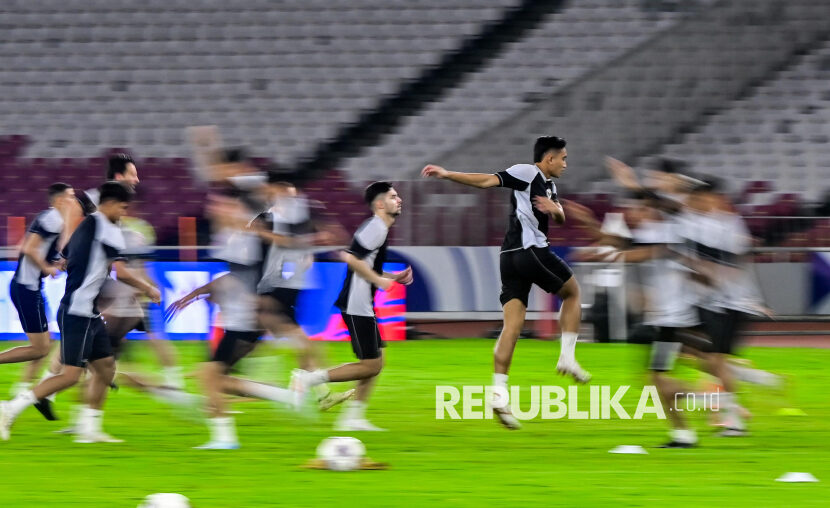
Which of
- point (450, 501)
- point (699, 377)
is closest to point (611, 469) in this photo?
point (450, 501)

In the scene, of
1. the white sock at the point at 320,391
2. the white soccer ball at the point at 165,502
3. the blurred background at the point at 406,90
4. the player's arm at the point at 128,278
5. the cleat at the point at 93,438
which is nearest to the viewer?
the white soccer ball at the point at 165,502

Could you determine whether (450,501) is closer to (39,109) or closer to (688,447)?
(688,447)

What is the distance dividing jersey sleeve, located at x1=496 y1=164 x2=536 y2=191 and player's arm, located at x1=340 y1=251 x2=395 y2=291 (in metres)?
1.13

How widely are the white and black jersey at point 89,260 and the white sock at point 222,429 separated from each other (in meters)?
1.08

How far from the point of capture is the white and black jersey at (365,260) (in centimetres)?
930

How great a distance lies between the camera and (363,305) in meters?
9.38

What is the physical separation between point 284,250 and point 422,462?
2783 mm

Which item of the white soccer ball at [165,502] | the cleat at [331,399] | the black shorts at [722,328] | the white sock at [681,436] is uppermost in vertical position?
the black shorts at [722,328]

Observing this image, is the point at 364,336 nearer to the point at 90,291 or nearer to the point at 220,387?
the point at 220,387

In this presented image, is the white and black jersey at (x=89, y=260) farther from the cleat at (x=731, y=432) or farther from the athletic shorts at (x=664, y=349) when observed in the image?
the cleat at (x=731, y=432)

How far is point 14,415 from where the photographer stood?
9.08 metres

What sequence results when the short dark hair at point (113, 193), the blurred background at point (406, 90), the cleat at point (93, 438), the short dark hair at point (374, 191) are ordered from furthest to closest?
1. the blurred background at point (406, 90)
2. the short dark hair at point (374, 191)
3. the cleat at point (93, 438)
4. the short dark hair at point (113, 193)

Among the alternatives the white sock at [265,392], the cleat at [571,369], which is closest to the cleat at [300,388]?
the white sock at [265,392]

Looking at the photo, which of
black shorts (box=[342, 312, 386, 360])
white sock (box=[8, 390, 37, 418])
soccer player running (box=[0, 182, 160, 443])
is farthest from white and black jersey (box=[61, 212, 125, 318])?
black shorts (box=[342, 312, 386, 360])
